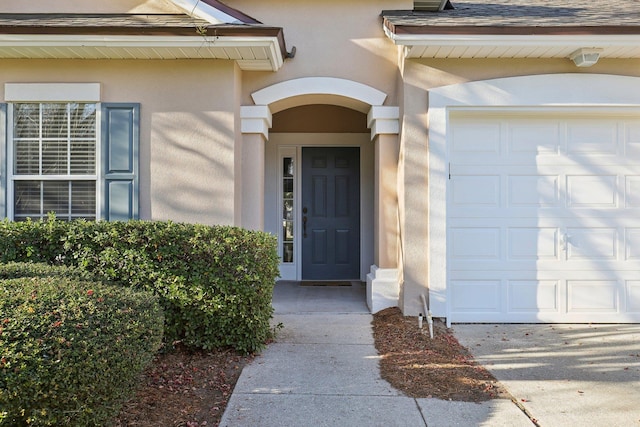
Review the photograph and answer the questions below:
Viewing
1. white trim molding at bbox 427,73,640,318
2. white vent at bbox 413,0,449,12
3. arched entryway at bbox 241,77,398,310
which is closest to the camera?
white trim molding at bbox 427,73,640,318

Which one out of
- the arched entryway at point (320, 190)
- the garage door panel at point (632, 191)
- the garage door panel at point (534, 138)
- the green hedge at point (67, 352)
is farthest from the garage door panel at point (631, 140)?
the green hedge at point (67, 352)

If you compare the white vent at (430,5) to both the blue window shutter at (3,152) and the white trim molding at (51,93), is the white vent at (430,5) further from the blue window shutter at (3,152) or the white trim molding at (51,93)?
the blue window shutter at (3,152)

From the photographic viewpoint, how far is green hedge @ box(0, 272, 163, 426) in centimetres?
243

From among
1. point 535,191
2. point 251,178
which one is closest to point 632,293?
point 535,191

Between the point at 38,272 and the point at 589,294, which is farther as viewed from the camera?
the point at 589,294

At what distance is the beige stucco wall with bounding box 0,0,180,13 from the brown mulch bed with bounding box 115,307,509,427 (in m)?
4.19

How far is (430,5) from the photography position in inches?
258

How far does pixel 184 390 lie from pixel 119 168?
307 cm

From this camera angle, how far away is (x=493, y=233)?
5.98 meters

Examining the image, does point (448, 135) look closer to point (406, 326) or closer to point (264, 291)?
point (406, 326)

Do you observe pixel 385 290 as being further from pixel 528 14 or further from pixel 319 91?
pixel 528 14

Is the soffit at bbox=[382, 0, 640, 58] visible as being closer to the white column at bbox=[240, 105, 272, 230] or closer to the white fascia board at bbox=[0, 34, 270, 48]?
the white fascia board at bbox=[0, 34, 270, 48]

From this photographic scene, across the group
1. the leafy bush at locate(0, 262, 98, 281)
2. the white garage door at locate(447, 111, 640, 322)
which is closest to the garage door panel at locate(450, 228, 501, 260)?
the white garage door at locate(447, 111, 640, 322)

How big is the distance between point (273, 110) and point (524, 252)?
3.77 metres
